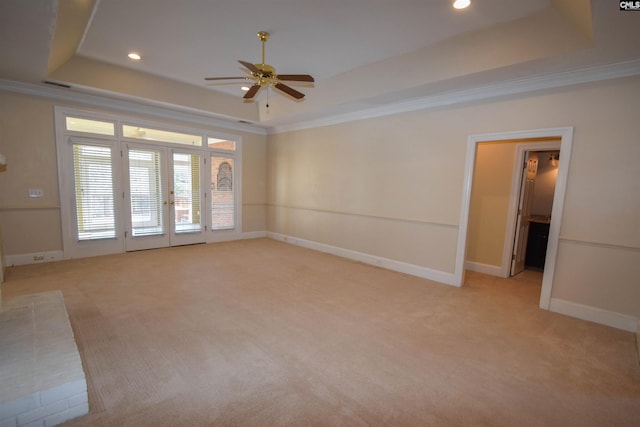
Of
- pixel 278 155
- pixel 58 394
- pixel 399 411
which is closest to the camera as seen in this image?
pixel 58 394

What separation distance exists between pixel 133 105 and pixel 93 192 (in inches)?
67.0

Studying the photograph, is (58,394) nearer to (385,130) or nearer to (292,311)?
(292,311)

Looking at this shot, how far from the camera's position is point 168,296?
3.43 meters

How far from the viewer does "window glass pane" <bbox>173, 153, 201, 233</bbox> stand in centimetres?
583

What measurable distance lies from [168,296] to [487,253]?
4966 mm

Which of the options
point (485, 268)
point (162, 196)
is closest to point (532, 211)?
point (485, 268)

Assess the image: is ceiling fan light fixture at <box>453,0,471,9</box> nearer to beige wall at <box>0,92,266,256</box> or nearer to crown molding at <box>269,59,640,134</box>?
crown molding at <box>269,59,640,134</box>

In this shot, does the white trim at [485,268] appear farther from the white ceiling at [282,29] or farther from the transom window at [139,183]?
the transom window at [139,183]

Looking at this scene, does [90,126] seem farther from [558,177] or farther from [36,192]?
[558,177]

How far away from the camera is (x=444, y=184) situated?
4.20 meters

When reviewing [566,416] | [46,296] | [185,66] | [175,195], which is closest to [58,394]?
[46,296]

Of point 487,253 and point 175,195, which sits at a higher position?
→ point 175,195

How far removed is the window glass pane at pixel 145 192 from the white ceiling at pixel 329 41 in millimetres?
1163

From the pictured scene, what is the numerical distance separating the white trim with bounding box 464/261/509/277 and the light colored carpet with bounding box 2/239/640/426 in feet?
1.74
